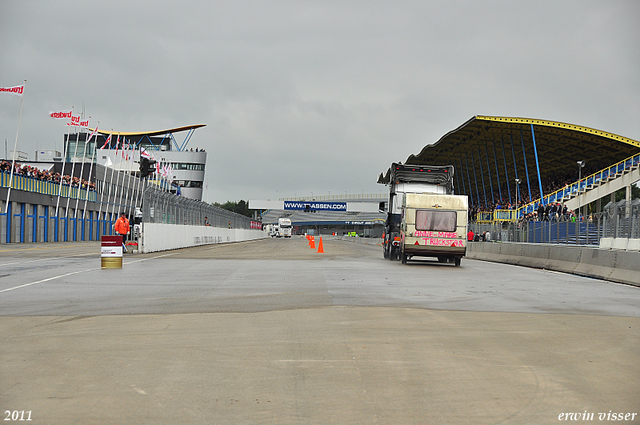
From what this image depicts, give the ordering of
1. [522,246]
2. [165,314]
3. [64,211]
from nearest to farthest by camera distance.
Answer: [165,314], [522,246], [64,211]

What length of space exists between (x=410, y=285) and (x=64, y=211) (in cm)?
5433

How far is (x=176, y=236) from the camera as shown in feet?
136

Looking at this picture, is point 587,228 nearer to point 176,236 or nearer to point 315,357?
point 315,357

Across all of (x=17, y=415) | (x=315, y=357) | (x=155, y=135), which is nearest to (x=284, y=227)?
(x=155, y=135)

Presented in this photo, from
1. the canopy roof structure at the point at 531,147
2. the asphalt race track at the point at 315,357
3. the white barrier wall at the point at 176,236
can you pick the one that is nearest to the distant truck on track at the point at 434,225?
the asphalt race track at the point at 315,357

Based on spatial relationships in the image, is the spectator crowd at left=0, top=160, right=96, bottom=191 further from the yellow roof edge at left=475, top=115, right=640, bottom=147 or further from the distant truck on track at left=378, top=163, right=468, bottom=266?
the yellow roof edge at left=475, top=115, right=640, bottom=147

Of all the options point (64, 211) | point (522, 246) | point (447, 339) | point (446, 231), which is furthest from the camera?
point (64, 211)

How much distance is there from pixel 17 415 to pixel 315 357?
9.95ft

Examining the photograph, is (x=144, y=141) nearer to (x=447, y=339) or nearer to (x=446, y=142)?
(x=446, y=142)

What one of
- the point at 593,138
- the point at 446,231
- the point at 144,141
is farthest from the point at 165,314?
the point at 144,141

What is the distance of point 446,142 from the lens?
74062 millimetres

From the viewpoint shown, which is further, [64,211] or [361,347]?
[64,211]

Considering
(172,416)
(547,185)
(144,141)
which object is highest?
(144,141)

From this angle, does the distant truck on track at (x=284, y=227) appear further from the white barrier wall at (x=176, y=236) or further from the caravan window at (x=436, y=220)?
the caravan window at (x=436, y=220)
